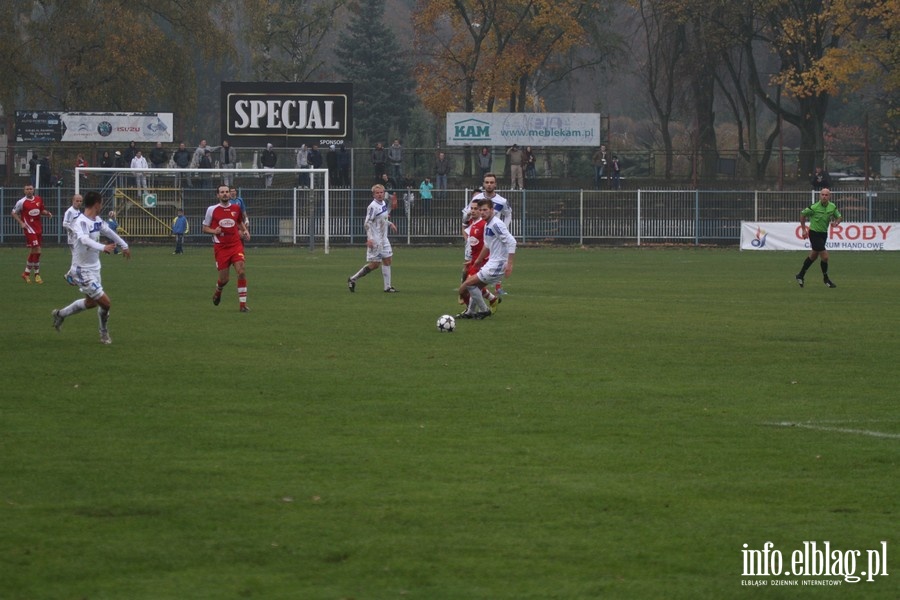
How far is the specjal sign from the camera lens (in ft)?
163

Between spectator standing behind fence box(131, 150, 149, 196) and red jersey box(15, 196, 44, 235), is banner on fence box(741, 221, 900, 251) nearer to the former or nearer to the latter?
spectator standing behind fence box(131, 150, 149, 196)

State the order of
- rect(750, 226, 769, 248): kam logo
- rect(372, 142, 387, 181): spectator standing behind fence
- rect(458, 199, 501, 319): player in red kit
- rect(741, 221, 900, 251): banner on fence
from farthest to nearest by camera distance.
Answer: rect(372, 142, 387, 181): spectator standing behind fence, rect(750, 226, 769, 248): kam logo, rect(741, 221, 900, 251): banner on fence, rect(458, 199, 501, 319): player in red kit

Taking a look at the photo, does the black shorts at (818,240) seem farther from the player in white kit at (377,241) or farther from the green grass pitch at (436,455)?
the player in white kit at (377,241)

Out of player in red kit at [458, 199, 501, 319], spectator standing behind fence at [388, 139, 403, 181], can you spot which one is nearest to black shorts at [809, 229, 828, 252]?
player in red kit at [458, 199, 501, 319]


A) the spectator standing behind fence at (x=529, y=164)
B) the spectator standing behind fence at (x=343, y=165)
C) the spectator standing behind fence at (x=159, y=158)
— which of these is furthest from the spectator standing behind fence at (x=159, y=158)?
the spectator standing behind fence at (x=529, y=164)

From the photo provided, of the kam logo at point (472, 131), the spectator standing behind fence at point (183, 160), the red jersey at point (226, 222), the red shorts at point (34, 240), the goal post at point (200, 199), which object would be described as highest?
the kam logo at point (472, 131)

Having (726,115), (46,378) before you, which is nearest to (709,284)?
(46,378)

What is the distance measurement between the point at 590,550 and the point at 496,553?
1.60 ft

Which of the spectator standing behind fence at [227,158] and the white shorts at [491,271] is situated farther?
the spectator standing behind fence at [227,158]

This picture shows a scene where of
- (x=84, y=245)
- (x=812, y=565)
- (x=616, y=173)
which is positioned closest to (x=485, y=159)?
(x=616, y=173)

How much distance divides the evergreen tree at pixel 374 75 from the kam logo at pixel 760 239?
1528 inches

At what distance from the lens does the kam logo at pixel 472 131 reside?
2229 inches

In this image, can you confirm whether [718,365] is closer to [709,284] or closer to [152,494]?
[152,494]

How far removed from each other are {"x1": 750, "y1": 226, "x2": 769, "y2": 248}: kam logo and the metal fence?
2988 millimetres
